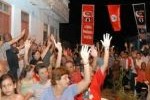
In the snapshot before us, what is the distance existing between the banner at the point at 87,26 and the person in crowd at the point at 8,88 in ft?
56.8

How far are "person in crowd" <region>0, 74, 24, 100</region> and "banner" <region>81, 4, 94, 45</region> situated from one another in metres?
17.3

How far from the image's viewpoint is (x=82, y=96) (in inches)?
317

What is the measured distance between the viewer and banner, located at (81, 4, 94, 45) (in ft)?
79.7

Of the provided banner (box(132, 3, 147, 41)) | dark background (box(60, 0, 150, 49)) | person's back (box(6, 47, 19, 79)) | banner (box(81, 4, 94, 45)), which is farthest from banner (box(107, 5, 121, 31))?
dark background (box(60, 0, 150, 49))

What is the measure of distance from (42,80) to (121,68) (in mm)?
14403

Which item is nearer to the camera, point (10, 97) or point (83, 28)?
point (10, 97)

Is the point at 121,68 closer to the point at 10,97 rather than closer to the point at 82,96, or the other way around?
the point at 82,96

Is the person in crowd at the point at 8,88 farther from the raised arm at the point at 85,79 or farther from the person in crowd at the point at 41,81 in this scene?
the person in crowd at the point at 41,81

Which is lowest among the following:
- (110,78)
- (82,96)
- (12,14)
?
(110,78)

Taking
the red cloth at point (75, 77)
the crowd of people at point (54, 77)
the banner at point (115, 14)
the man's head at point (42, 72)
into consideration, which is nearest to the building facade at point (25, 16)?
the banner at point (115, 14)

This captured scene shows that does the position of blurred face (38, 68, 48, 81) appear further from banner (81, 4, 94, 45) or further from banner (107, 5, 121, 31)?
banner (107, 5, 121, 31)

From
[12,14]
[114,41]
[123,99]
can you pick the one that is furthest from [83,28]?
[114,41]

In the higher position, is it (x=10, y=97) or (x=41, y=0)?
(x=41, y=0)

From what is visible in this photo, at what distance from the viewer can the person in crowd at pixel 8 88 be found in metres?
6.15
